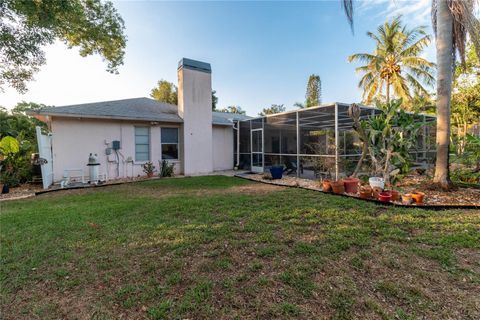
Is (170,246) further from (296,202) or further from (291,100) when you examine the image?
(291,100)

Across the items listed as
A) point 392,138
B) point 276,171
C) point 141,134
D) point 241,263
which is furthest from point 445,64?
point 141,134

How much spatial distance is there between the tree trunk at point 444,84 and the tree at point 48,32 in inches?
467

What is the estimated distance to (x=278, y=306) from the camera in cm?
184

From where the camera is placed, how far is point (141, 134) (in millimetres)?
9836

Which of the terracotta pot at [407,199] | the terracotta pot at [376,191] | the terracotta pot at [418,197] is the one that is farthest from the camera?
the terracotta pot at [376,191]

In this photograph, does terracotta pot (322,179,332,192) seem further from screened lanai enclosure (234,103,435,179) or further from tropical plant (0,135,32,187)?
tropical plant (0,135,32,187)

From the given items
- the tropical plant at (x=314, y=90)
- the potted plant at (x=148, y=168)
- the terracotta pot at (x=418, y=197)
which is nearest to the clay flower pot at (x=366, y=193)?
the terracotta pot at (x=418, y=197)

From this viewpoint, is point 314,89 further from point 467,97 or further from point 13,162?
point 13,162

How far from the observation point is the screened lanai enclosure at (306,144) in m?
8.24

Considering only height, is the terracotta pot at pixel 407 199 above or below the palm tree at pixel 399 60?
below

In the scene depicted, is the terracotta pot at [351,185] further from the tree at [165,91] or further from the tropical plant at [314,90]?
the tree at [165,91]

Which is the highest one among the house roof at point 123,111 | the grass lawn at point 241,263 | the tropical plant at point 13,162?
the house roof at point 123,111

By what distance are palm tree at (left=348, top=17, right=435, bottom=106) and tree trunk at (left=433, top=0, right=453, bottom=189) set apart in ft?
28.7

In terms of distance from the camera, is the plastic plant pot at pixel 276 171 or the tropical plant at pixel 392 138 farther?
the plastic plant pot at pixel 276 171
